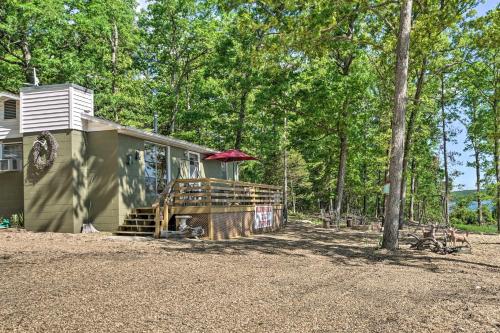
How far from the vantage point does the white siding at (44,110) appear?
1258cm

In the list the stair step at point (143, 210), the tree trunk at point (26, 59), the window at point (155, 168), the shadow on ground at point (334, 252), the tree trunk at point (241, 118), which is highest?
the tree trunk at point (26, 59)

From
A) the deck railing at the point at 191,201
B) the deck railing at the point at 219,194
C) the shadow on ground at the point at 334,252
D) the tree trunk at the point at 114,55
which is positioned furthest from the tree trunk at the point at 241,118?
the shadow on ground at the point at 334,252

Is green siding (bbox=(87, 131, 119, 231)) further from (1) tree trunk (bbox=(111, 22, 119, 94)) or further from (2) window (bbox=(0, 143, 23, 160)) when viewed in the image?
(1) tree trunk (bbox=(111, 22, 119, 94))

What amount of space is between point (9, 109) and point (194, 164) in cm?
677

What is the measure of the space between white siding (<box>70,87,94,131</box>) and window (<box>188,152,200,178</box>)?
4.78m

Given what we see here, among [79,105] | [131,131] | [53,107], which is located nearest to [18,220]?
[53,107]

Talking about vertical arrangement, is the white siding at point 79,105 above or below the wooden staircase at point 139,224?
above

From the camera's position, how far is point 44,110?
12828 mm

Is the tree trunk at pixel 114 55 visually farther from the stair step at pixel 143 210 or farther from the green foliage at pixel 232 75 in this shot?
the stair step at pixel 143 210

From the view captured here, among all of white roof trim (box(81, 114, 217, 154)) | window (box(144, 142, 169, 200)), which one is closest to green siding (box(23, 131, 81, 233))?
white roof trim (box(81, 114, 217, 154))

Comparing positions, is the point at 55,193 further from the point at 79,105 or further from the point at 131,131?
the point at 131,131

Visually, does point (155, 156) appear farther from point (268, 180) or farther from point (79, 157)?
point (268, 180)

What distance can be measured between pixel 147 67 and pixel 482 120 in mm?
20799

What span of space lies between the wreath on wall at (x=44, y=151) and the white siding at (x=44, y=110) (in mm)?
277
